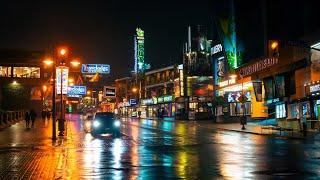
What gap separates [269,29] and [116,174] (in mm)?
51281

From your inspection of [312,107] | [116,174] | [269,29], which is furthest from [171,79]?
[116,174]

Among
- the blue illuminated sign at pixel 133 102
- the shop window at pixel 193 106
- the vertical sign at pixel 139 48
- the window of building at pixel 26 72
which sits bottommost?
the shop window at pixel 193 106

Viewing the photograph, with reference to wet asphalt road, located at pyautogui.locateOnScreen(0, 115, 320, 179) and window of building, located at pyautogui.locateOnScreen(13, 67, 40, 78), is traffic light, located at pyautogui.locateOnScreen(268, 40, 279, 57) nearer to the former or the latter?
wet asphalt road, located at pyautogui.locateOnScreen(0, 115, 320, 179)

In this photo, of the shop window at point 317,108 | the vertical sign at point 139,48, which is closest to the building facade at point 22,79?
the vertical sign at point 139,48

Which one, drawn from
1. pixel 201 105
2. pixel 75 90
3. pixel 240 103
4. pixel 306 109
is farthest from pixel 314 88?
pixel 201 105

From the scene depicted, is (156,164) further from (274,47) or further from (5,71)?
(5,71)

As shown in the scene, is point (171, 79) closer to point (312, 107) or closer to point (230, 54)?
point (230, 54)

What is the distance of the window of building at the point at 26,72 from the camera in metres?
106

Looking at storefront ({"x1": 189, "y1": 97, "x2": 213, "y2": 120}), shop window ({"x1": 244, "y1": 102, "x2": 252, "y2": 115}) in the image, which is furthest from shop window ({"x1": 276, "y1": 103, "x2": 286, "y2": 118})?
storefront ({"x1": 189, "y1": 97, "x2": 213, "y2": 120})

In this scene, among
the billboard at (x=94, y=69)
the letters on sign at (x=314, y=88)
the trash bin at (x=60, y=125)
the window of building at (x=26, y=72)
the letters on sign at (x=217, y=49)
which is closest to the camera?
the trash bin at (x=60, y=125)

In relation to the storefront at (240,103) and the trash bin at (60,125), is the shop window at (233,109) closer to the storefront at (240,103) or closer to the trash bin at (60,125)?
the storefront at (240,103)

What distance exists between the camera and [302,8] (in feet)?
178

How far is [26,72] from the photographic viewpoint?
10669cm

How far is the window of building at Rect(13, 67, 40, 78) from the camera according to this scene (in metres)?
106
